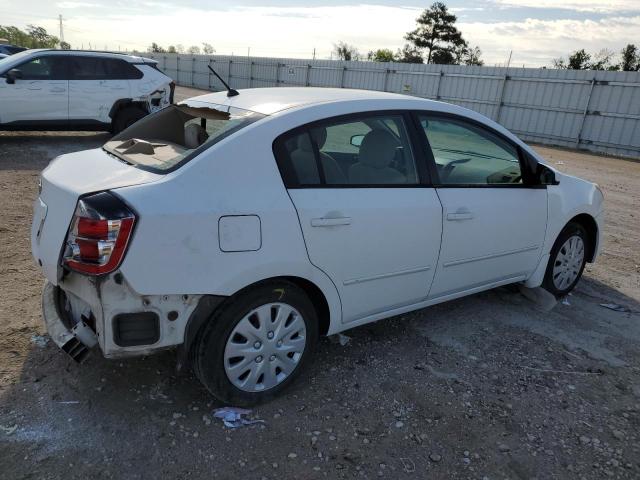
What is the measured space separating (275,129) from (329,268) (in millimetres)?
795

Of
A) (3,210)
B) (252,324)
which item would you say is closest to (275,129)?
(252,324)

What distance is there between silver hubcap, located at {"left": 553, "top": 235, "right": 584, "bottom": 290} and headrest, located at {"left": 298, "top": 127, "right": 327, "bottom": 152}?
2512mm

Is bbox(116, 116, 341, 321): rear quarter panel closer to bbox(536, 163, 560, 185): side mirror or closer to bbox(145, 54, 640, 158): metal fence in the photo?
bbox(536, 163, 560, 185): side mirror

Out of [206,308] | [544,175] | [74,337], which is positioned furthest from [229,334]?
[544,175]

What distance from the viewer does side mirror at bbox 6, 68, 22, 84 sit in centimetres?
929

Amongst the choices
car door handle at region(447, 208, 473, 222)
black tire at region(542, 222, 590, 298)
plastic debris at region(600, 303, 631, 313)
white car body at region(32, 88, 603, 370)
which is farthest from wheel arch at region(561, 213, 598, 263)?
car door handle at region(447, 208, 473, 222)

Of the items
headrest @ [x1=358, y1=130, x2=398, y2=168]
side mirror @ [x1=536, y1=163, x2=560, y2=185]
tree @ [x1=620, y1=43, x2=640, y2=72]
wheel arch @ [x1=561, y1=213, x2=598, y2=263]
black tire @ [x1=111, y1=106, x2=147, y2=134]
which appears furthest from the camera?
tree @ [x1=620, y1=43, x2=640, y2=72]

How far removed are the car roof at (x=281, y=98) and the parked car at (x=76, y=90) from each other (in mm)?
7757

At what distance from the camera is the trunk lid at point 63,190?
2.44 metres

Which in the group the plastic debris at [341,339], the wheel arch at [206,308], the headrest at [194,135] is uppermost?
the headrest at [194,135]

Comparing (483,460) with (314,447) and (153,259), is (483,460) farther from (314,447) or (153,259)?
(153,259)

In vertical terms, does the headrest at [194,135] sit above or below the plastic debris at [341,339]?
above

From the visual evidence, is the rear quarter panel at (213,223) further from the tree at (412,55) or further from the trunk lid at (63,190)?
the tree at (412,55)

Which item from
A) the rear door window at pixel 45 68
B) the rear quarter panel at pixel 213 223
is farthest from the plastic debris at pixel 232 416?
the rear door window at pixel 45 68
